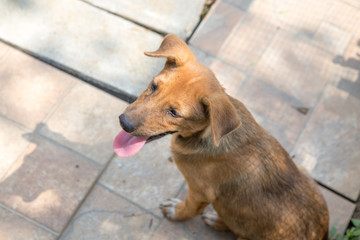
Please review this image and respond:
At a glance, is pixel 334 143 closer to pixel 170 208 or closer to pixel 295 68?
pixel 295 68

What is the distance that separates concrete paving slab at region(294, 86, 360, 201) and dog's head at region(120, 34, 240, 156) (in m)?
2.44

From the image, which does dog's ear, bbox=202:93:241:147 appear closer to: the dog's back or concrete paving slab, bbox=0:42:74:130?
the dog's back

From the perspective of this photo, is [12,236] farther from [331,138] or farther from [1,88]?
[331,138]

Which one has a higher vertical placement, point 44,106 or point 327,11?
point 327,11

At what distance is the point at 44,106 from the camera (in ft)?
16.6

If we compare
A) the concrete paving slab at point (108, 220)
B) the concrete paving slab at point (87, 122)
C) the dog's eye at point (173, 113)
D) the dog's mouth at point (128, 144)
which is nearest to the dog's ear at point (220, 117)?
the dog's eye at point (173, 113)

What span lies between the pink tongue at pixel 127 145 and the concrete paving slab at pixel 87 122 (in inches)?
46.4

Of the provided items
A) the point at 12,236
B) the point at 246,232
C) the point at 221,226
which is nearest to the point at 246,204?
the point at 246,232

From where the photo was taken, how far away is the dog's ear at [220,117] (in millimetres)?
2941

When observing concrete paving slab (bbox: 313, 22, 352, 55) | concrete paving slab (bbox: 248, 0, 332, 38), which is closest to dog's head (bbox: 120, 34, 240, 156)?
concrete paving slab (bbox: 248, 0, 332, 38)

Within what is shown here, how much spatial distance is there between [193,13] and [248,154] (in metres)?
3.13

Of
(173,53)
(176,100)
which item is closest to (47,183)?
(176,100)

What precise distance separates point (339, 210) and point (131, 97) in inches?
121

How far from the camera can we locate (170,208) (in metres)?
4.54
